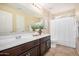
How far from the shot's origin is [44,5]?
5.76ft

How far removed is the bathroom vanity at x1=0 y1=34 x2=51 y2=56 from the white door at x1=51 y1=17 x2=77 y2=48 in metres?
0.15

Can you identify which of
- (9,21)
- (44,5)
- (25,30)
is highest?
(44,5)

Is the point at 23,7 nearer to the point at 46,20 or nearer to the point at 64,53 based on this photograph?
the point at 46,20

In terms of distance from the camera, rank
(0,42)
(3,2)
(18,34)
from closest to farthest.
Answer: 1. (0,42)
2. (3,2)
3. (18,34)

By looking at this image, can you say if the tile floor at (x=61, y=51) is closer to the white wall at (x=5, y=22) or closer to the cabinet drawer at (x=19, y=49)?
the cabinet drawer at (x=19, y=49)

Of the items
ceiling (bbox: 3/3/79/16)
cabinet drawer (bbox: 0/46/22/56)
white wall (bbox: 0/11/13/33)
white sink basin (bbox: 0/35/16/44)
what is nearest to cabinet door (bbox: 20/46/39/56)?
cabinet drawer (bbox: 0/46/22/56)

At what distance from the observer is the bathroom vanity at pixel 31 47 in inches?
56.5

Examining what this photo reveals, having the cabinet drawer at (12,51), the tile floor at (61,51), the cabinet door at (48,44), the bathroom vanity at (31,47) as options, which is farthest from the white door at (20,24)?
the tile floor at (61,51)

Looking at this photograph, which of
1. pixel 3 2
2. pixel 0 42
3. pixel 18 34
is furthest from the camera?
pixel 18 34

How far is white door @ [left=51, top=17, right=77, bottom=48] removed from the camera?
174 cm

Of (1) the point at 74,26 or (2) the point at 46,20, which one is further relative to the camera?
(2) the point at 46,20

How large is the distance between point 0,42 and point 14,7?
1.85 feet

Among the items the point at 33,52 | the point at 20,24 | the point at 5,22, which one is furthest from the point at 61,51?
the point at 5,22

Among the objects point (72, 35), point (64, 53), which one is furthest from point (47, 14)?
point (64, 53)
